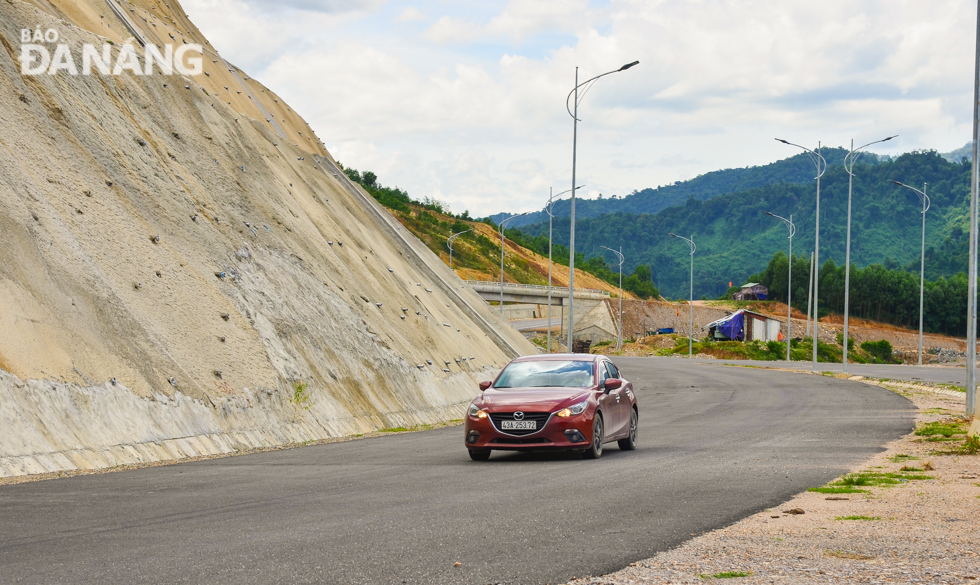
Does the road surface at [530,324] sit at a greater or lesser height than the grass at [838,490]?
greater

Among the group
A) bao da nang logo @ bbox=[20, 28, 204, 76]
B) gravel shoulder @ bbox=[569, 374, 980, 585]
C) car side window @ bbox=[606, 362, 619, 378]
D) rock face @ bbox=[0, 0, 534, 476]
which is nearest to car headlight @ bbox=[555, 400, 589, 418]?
car side window @ bbox=[606, 362, 619, 378]

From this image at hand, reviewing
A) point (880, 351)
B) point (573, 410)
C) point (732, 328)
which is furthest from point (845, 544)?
point (880, 351)

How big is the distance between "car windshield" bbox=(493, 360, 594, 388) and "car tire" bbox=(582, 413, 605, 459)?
719 millimetres

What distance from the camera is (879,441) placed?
57.2 ft

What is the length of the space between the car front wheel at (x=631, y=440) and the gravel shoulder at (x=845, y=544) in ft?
18.3

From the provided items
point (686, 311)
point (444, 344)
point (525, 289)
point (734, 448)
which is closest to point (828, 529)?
point (734, 448)

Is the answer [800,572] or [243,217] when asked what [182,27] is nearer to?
[243,217]

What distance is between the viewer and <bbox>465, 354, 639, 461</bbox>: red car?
13.8 m

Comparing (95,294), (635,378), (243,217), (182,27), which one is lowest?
(635,378)

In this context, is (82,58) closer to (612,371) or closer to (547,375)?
(547,375)

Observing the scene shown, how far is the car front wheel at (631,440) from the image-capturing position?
52.9 feet

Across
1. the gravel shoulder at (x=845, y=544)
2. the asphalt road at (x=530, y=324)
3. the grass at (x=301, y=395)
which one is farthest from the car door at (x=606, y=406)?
the asphalt road at (x=530, y=324)

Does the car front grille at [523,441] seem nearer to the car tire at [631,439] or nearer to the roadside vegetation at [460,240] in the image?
the car tire at [631,439]

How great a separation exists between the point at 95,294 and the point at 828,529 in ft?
46.8
